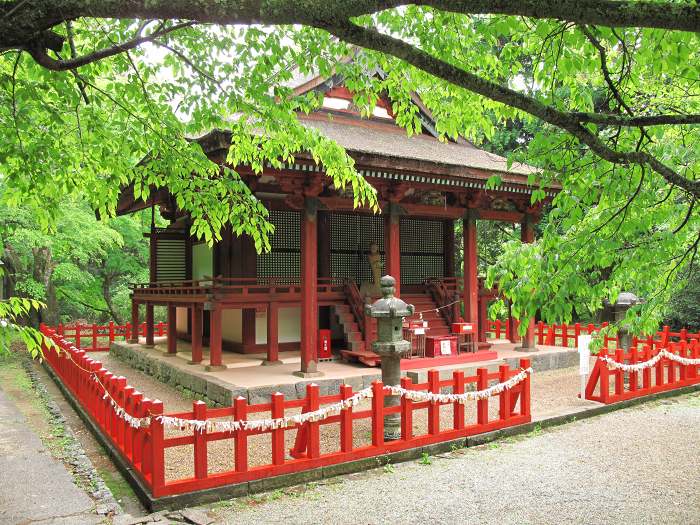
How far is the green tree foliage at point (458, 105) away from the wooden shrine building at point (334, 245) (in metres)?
2.54

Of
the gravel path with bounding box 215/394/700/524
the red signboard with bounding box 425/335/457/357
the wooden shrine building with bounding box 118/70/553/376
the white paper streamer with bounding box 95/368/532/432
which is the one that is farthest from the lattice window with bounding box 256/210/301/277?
the gravel path with bounding box 215/394/700/524

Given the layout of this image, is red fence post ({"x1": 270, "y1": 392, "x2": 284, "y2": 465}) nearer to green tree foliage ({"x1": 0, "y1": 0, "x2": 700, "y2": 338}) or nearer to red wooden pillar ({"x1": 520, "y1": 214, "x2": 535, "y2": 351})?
green tree foliage ({"x1": 0, "y1": 0, "x2": 700, "y2": 338})

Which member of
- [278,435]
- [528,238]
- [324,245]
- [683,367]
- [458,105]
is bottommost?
[683,367]

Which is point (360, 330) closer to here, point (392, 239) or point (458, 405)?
point (392, 239)

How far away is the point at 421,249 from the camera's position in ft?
52.9

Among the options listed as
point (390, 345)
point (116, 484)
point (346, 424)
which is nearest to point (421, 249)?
point (390, 345)

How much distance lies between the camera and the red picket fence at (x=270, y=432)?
18.1ft

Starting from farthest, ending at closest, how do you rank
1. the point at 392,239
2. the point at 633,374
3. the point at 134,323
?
the point at 134,323 → the point at 392,239 → the point at 633,374

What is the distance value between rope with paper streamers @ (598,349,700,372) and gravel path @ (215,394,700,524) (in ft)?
6.27

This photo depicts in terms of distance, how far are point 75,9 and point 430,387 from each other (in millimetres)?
5826

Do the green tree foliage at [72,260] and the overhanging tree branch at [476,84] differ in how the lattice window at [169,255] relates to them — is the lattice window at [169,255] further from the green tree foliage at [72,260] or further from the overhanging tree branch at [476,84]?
the overhanging tree branch at [476,84]

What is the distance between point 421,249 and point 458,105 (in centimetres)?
1003

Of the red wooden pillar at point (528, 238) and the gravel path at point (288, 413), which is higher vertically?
the red wooden pillar at point (528, 238)

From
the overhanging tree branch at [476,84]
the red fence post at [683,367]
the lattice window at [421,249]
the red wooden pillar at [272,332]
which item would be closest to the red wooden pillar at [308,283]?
the red wooden pillar at [272,332]
